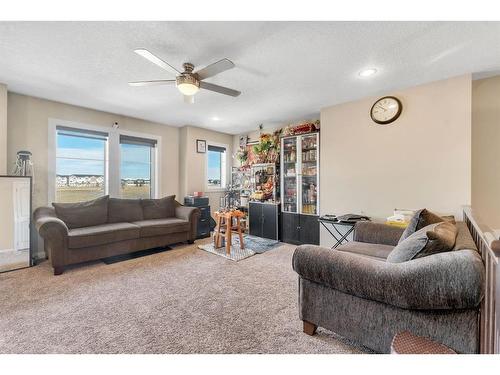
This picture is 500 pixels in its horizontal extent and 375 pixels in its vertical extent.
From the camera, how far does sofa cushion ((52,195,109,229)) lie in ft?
10.9

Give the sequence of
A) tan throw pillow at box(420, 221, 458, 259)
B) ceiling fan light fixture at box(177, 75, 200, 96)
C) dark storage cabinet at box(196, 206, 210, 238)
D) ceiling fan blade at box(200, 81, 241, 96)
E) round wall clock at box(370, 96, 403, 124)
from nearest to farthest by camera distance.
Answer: tan throw pillow at box(420, 221, 458, 259), ceiling fan light fixture at box(177, 75, 200, 96), ceiling fan blade at box(200, 81, 241, 96), round wall clock at box(370, 96, 403, 124), dark storage cabinet at box(196, 206, 210, 238)

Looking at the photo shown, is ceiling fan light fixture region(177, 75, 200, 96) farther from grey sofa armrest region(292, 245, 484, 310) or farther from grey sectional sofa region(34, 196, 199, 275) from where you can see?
grey sectional sofa region(34, 196, 199, 275)

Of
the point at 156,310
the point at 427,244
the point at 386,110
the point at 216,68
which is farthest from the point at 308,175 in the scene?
the point at 156,310

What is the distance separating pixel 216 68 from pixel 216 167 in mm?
3844

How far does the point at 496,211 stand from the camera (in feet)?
9.11

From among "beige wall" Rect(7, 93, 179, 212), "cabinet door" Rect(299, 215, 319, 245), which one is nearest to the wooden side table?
"cabinet door" Rect(299, 215, 319, 245)

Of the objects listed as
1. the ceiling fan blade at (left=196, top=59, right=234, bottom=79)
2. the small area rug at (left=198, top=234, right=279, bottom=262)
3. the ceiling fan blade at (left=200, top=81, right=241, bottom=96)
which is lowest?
the small area rug at (left=198, top=234, right=279, bottom=262)

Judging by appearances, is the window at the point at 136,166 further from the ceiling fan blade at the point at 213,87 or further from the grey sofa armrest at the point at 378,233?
the grey sofa armrest at the point at 378,233

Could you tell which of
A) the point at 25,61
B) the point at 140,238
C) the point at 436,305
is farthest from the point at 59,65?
the point at 436,305

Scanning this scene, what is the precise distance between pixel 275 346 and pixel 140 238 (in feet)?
8.92

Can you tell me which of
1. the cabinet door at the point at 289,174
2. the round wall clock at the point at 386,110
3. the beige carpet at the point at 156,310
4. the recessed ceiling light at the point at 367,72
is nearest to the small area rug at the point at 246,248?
the beige carpet at the point at 156,310

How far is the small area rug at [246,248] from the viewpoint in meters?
3.50

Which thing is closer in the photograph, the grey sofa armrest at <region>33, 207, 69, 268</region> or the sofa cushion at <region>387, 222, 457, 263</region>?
the sofa cushion at <region>387, 222, 457, 263</region>

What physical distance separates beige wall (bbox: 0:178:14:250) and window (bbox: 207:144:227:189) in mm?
3347
